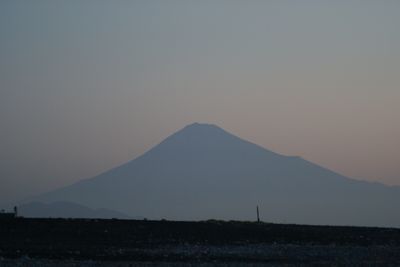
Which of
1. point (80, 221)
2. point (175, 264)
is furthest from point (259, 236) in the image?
point (175, 264)

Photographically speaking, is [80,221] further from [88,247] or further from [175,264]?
[175,264]

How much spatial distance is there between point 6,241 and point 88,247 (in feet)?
13.6

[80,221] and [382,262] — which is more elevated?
[80,221]

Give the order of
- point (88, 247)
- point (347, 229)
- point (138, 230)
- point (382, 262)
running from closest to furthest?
point (382, 262) → point (88, 247) → point (138, 230) → point (347, 229)

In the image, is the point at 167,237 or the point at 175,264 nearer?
the point at 175,264

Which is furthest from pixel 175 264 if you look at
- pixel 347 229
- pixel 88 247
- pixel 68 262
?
pixel 347 229

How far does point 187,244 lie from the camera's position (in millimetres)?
37219

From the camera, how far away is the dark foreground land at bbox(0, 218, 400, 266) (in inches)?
1229

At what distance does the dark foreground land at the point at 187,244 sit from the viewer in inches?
1229

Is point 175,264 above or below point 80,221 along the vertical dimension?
below

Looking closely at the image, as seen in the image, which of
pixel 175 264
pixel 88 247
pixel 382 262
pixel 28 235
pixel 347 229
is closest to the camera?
pixel 175 264

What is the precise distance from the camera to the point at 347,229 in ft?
147

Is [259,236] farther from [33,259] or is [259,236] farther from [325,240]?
[33,259]

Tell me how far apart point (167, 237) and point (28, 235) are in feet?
23.1
